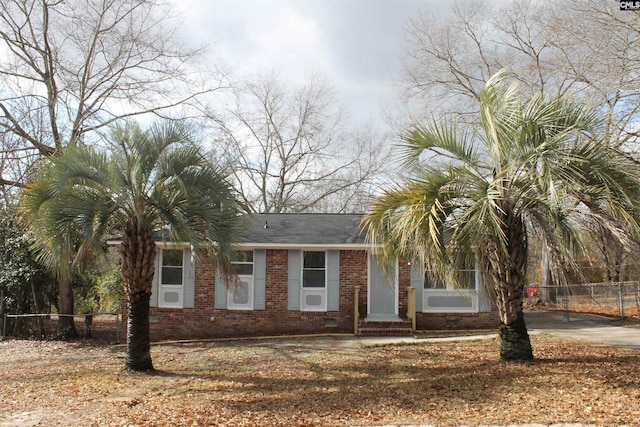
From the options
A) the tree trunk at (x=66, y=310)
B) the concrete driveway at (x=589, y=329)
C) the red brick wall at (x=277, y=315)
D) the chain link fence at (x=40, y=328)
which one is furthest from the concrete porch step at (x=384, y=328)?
the tree trunk at (x=66, y=310)

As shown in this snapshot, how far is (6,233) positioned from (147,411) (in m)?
12.8

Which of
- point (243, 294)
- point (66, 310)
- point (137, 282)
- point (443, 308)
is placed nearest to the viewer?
point (137, 282)

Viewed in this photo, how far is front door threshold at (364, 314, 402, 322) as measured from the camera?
14.8 metres

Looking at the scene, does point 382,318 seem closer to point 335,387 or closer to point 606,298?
point 335,387

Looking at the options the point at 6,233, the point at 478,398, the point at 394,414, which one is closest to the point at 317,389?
the point at 394,414

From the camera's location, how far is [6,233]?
56.7 feet

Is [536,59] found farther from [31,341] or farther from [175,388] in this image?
[31,341]

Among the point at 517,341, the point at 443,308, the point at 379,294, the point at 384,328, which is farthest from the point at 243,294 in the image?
the point at 517,341

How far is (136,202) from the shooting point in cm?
978

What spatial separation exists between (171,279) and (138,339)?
6063 millimetres

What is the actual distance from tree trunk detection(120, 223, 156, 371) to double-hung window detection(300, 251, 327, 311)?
20.2 ft

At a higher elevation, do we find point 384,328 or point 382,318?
point 382,318

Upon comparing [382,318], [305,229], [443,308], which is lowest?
[382,318]

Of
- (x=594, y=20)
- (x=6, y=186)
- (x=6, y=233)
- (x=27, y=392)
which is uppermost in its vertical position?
(x=594, y=20)
